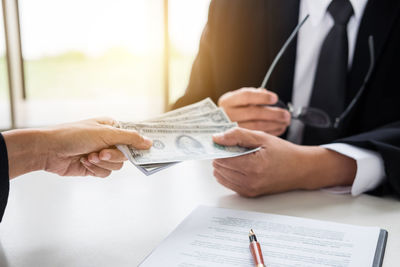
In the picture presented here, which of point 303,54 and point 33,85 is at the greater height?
point 303,54

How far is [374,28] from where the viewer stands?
1.33 m

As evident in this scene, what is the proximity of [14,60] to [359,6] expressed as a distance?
369cm

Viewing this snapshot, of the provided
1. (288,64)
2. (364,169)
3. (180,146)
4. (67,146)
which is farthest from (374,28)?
(67,146)

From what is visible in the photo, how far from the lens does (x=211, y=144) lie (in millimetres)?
999

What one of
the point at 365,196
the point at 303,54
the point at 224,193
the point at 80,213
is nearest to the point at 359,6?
the point at 303,54

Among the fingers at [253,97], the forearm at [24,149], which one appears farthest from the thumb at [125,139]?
the fingers at [253,97]

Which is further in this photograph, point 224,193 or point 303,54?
point 303,54

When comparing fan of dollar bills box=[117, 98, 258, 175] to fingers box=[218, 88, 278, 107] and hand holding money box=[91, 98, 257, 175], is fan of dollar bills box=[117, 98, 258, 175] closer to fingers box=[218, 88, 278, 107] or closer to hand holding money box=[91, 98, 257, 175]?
hand holding money box=[91, 98, 257, 175]

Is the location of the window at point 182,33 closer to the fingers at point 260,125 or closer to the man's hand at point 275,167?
the fingers at point 260,125

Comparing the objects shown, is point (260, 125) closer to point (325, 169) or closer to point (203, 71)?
point (325, 169)

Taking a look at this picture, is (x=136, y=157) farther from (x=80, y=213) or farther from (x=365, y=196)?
(x=365, y=196)

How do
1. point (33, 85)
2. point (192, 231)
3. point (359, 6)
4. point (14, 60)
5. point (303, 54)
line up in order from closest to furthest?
point (192, 231)
point (359, 6)
point (303, 54)
point (14, 60)
point (33, 85)

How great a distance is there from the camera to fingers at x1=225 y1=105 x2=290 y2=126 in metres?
1.30

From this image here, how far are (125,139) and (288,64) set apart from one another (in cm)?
81
